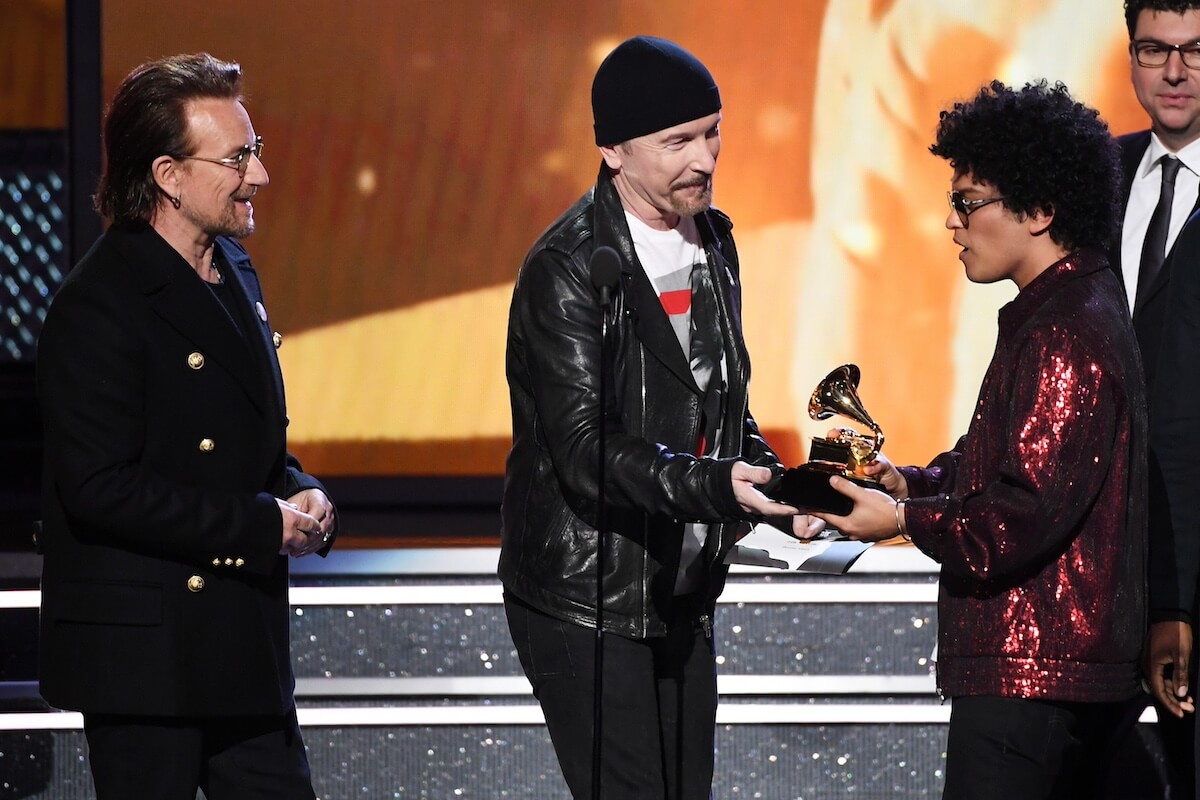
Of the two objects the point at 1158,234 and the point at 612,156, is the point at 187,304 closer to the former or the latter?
the point at 612,156

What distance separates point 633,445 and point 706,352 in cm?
28

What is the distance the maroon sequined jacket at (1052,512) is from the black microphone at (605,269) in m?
0.59

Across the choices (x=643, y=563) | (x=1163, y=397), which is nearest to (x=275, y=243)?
(x=643, y=563)

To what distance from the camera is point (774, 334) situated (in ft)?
14.9

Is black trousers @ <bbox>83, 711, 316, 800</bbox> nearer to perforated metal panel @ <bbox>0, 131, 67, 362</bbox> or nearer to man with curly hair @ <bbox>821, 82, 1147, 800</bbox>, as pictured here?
man with curly hair @ <bbox>821, 82, 1147, 800</bbox>

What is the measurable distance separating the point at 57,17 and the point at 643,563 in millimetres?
4742

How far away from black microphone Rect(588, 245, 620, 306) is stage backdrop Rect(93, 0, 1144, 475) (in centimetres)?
242

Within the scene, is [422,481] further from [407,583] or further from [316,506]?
[316,506]

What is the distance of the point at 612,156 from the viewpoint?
242 cm

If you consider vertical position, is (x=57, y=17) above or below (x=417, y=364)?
above

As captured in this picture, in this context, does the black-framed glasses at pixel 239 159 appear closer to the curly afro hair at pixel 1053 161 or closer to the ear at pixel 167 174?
the ear at pixel 167 174

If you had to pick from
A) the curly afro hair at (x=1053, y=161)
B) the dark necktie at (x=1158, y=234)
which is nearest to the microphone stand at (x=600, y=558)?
the curly afro hair at (x=1053, y=161)

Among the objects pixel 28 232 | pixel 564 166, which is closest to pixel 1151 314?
pixel 564 166

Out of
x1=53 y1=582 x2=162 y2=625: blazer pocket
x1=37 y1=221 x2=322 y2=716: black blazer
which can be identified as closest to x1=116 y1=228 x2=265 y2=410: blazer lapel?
x1=37 y1=221 x2=322 y2=716: black blazer
